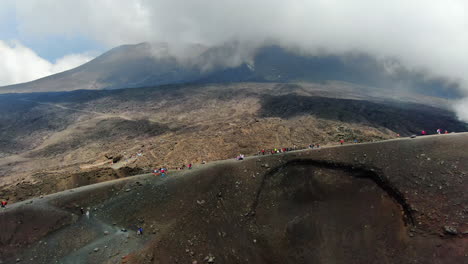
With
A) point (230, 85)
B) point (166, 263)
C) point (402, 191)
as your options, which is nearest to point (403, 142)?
point (402, 191)

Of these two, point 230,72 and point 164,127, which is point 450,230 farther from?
point 230,72

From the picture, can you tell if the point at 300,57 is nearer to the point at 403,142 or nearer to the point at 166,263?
the point at 403,142

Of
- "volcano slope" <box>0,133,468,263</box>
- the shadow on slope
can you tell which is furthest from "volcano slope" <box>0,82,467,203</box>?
"volcano slope" <box>0,133,468,263</box>

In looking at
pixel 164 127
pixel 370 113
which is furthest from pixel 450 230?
pixel 164 127

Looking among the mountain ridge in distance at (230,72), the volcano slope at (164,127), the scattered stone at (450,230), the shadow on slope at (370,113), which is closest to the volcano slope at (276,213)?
the scattered stone at (450,230)

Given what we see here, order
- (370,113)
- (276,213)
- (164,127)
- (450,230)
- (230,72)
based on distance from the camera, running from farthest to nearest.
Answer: (230,72) < (164,127) < (370,113) < (276,213) < (450,230)

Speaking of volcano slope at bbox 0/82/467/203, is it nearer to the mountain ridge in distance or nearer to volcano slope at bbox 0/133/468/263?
volcano slope at bbox 0/133/468/263
